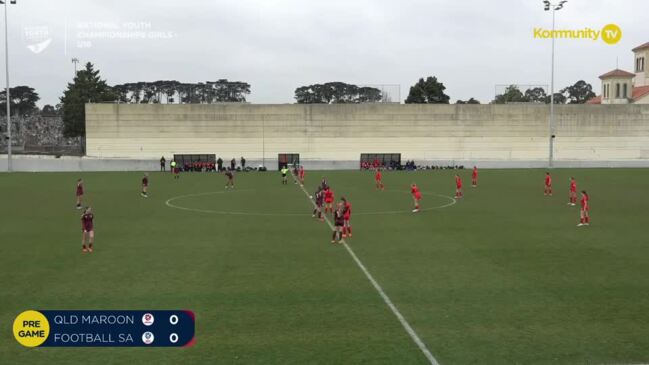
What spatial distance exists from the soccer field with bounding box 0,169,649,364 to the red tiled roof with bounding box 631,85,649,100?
269 feet

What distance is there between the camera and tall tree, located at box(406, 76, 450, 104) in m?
114

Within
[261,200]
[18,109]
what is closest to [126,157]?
[261,200]

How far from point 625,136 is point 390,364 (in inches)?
3059

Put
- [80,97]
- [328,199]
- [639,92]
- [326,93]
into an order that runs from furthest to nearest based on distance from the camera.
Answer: [326,93] → [639,92] → [80,97] → [328,199]

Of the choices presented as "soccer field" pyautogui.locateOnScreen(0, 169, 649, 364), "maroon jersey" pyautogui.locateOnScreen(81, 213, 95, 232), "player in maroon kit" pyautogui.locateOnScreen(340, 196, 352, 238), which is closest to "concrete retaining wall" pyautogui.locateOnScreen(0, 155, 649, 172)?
"soccer field" pyautogui.locateOnScreen(0, 169, 649, 364)

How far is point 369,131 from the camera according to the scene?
76.0 metres

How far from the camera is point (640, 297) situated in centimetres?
1388

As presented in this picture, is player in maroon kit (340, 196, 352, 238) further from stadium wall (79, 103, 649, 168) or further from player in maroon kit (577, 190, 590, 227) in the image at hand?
stadium wall (79, 103, 649, 168)

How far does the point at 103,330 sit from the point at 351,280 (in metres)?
7.18

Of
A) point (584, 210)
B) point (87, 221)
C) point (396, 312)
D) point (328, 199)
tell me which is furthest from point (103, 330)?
point (584, 210)

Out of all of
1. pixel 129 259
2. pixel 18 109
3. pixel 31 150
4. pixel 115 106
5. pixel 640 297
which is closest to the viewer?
pixel 640 297

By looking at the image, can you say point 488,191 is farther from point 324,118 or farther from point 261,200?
point 324,118

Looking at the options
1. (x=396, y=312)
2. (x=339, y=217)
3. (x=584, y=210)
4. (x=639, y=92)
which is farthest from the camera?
(x=639, y=92)

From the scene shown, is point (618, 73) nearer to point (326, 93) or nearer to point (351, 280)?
point (326, 93)
